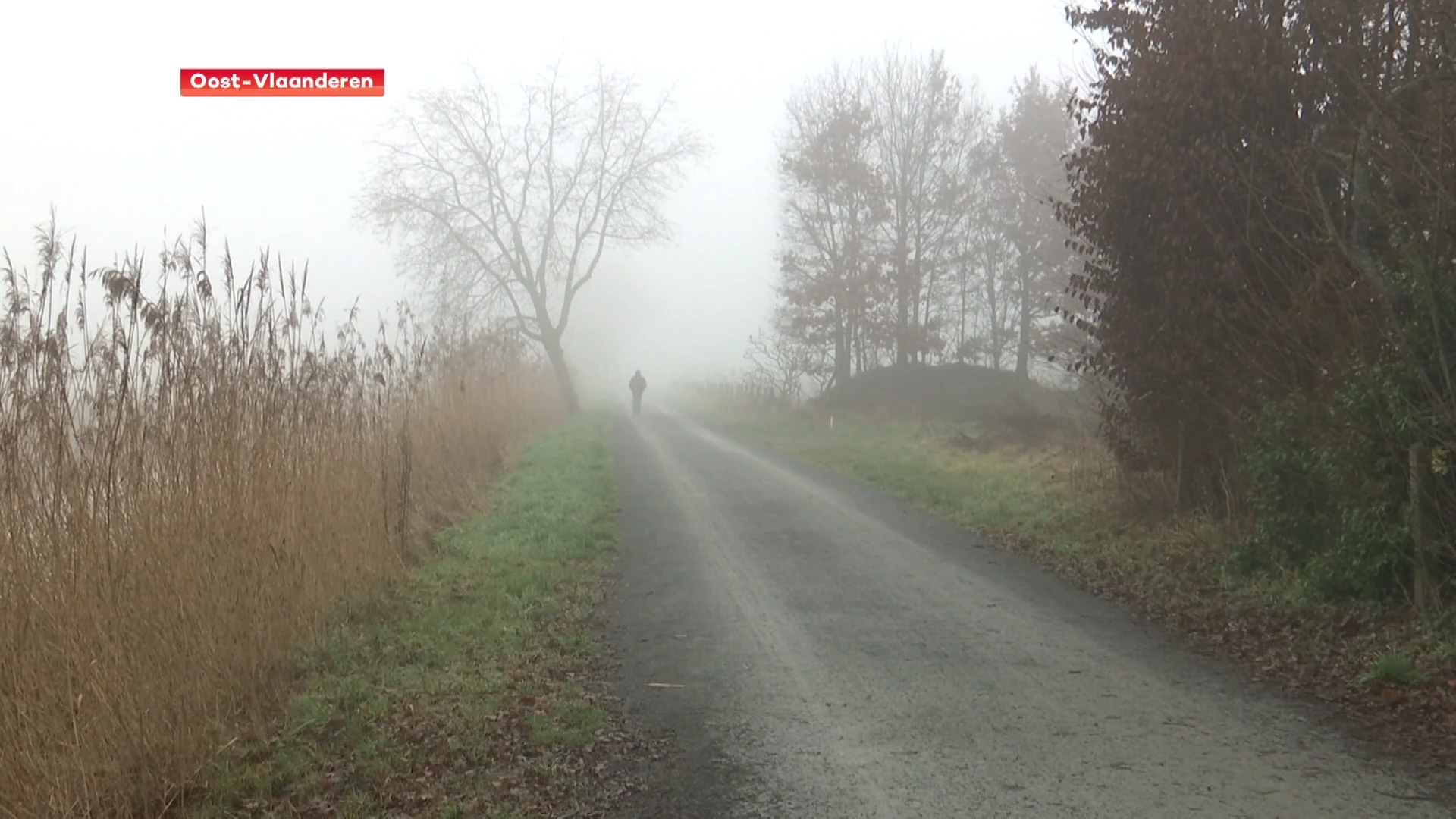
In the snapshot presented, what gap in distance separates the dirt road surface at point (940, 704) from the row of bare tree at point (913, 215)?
2186 cm

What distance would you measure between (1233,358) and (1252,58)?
264 cm

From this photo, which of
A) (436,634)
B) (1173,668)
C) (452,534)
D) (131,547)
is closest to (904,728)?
(1173,668)

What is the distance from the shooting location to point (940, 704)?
17.9 feet

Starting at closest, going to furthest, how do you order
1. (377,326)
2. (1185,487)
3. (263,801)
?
(263,801), (1185,487), (377,326)

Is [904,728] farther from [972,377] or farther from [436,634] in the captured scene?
[972,377]

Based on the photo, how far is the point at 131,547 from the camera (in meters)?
5.06

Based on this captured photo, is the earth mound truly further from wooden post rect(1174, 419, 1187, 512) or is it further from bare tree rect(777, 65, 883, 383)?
wooden post rect(1174, 419, 1187, 512)

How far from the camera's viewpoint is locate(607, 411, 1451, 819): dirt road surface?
4.23m

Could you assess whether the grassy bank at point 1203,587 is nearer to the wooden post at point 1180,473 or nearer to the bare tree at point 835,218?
the wooden post at point 1180,473

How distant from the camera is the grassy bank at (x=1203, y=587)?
5379mm

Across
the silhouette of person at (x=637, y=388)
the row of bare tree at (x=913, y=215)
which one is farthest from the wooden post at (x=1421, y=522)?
the silhouette of person at (x=637, y=388)

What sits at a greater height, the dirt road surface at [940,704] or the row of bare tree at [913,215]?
the row of bare tree at [913,215]

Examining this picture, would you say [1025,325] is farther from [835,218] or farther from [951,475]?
[951,475]

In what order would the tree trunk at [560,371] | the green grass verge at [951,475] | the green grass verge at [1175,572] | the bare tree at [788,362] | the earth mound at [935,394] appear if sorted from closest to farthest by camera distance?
the green grass verge at [1175,572]
the green grass verge at [951,475]
the earth mound at [935,394]
the bare tree at [788,362]
the tree trunk at [560,371]
